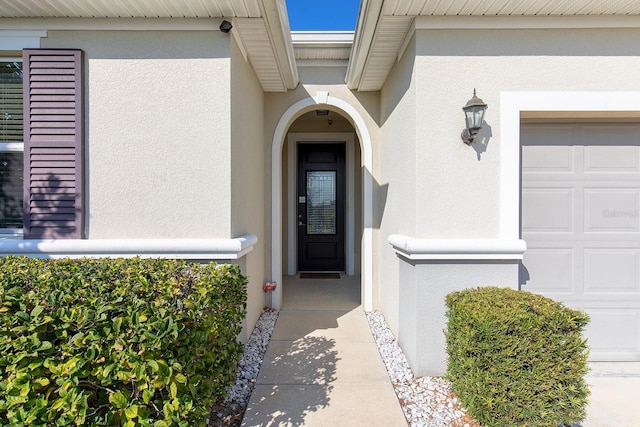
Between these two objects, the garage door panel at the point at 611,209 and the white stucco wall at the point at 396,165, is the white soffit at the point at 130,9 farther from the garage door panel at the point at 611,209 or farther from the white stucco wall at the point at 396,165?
the garage door panel at the point at 611,209

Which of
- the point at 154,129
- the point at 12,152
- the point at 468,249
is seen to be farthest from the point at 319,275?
the point at 12,152

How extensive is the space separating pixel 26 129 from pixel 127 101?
36.1 inches

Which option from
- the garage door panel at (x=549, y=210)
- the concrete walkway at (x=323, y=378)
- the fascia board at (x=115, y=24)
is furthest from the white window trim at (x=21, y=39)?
the garage door panel at (x=549, y=210)

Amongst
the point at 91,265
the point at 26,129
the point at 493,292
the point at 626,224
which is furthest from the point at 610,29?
the point at 26,129

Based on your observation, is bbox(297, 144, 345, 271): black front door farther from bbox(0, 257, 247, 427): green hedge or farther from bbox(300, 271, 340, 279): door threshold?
bbox(0, 257, 247, 427): green hedge

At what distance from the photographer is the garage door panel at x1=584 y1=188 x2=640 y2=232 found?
9.76 ft

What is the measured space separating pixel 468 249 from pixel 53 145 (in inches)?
147

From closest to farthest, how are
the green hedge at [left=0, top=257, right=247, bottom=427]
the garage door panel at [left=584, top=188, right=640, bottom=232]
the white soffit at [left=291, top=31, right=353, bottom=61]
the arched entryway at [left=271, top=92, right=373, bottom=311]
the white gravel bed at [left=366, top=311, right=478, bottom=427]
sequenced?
the green hedge at [left=0, top=257, right=247, bottom=427]
the white gravel bed at [left=366, top=311, right=478, bottom=427]
the garage door panel at [left=584, top=188, right=640, bottom=232]
the white soffit at [left=291, top=31, right=353, bottom=61]
the arched entryway at [left=271, top=92, right=373, bottom=311]

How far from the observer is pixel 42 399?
1453mm

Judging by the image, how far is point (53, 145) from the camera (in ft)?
9.22

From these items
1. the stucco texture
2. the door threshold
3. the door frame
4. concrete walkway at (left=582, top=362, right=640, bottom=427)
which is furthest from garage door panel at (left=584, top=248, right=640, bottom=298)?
the door threshold

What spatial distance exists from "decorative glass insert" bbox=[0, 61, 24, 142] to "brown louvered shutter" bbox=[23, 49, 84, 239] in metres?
0.37

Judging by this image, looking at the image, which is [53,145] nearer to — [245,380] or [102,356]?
[102,356]

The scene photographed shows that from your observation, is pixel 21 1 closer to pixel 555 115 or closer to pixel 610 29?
pixel 555 115
